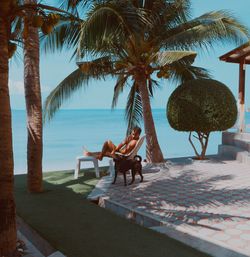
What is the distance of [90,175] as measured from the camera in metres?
8.55

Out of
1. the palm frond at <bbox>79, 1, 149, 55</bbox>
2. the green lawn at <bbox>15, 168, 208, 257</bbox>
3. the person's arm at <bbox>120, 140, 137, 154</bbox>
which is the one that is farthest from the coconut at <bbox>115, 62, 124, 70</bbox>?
the green lawn at <bbox>15, 168, 208, 257</bbox>

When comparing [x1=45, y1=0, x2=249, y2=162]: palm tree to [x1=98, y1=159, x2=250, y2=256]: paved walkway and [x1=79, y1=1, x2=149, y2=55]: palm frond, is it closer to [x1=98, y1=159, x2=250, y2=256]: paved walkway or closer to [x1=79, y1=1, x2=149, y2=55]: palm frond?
[x1=79, y1=1, x2=149, y2=55]: palm frond

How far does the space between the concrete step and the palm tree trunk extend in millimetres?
2390


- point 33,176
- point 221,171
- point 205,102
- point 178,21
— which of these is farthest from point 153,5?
point 33,176

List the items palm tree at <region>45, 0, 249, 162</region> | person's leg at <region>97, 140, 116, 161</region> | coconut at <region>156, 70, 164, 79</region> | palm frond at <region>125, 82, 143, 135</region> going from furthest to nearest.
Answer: palm frond at <region>125, 82, 143, 135</region> → coconut at <region>156, 70, 164, 79</region> → person's leg at <region>97, 140, 116, 161</region> → palm tree at <region>45, 0, 249, 162</region>

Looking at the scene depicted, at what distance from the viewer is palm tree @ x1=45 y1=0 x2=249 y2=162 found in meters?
7.67

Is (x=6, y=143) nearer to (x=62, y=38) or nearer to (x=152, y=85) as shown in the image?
(x=62, y=38)

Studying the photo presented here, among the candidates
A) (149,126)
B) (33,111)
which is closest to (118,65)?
(149,126)

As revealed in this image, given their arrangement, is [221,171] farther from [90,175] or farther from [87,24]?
[87,24]

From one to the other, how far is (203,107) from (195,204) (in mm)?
4677

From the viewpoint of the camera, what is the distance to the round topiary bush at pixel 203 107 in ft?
31.5

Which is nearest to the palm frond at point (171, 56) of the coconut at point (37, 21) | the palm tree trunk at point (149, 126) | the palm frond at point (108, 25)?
the palm frond at point (108, 25)

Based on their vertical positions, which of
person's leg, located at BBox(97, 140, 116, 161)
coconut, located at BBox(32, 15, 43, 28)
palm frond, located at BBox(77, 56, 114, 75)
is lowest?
person's leg, located at BBox(97, 140, 116, 161)

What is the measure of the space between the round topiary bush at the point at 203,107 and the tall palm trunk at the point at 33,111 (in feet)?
15.9
